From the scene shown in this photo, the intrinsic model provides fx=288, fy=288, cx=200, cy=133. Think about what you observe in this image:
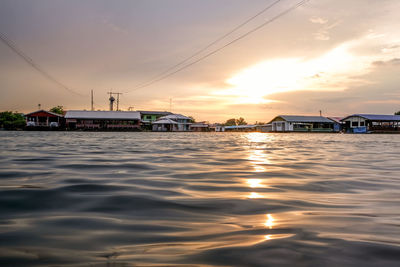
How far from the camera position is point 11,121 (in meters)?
47.4

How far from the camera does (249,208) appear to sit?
2.39 meters

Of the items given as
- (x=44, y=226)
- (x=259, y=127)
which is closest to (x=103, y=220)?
(x=44, y=226)

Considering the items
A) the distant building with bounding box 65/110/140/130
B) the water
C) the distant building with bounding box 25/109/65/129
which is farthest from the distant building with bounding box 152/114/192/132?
the water

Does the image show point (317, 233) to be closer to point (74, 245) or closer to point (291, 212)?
point (291, 212)

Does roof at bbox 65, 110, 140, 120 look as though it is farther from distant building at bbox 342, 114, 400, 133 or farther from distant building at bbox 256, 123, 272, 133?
distant building at bbox 342, 114, 400, 133

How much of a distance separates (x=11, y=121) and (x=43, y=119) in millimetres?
8814

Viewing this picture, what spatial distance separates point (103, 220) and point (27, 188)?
1.64m

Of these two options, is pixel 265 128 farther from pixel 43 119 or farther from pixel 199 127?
pixel 43 119

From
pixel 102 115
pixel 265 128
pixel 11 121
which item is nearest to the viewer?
pixel 102 115

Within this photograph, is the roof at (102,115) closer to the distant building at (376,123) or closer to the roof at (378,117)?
the distant building at (376,123)

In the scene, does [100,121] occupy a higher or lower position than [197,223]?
higher

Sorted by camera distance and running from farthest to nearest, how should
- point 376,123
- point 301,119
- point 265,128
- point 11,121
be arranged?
1. point 265,128
2. point 301,119
3. point 11,121
4. point 376,123

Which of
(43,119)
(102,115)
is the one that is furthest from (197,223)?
(43,119)

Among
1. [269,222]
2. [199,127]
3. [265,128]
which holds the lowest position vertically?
[269,222]
